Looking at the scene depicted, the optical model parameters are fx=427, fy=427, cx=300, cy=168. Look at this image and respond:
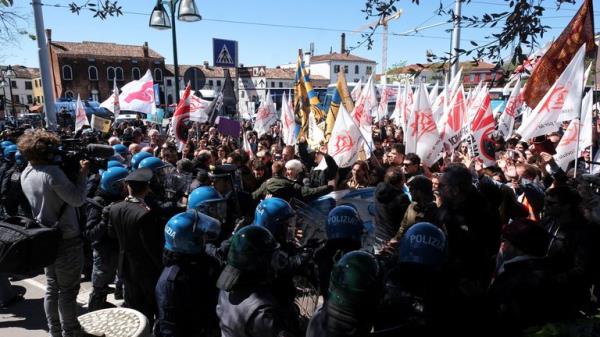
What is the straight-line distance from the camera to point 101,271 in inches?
172

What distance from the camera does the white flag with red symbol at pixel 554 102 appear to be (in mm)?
4945

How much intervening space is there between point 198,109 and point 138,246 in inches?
271

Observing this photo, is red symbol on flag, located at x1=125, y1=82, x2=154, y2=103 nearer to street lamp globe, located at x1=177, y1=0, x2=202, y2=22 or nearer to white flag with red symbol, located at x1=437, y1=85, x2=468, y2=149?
street lamp globe, located at x1=177, y1=0, x2=202, y2=22

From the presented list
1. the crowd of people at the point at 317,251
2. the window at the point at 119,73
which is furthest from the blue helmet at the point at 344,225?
the window at the point at 119,73

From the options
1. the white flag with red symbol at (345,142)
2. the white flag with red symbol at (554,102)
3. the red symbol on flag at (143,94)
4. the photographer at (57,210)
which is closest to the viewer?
the photographer at (57,210)

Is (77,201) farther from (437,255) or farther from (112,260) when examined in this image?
(437,255)

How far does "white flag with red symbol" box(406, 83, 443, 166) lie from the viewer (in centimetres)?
680

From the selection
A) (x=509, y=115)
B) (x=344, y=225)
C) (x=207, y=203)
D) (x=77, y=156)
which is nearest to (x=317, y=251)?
(x=344, y=225)

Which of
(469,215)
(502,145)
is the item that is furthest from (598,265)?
(502,145)

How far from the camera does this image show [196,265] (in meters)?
2.69

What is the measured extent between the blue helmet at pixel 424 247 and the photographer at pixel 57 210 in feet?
8.90

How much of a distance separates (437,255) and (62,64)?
67.6 meters

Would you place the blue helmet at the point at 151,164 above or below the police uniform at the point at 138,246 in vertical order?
above

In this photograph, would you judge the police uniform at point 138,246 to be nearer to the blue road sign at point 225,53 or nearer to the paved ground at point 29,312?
the paved ground at point 29,312
